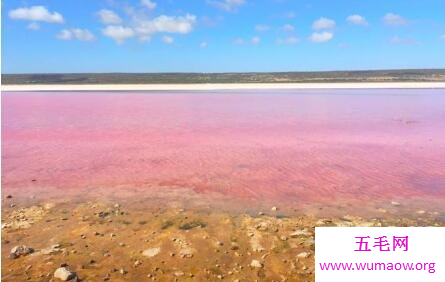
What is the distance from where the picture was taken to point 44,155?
11625 mm

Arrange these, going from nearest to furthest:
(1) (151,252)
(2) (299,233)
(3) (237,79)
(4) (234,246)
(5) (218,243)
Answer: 1. (1) (151,252)
2. (4) (234,246)
3. (5) (218,243)
4. (2) (299,233)
5. (3) (237,79)

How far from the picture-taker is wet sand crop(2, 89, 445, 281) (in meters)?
5.41

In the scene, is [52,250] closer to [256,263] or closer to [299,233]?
[256,263]

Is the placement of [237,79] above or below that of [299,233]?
below

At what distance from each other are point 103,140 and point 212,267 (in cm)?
963

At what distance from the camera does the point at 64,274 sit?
4.96 metres

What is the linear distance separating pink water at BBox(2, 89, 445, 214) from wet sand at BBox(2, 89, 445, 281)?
39 mm

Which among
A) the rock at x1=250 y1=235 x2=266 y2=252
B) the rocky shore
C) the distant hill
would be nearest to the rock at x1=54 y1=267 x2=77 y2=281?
the rocky shore

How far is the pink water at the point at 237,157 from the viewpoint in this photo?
28.0 ft

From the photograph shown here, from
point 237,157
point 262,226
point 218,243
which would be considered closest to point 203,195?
point 262,226

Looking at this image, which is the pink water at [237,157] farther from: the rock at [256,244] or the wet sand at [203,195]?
→ the rock at [256,244]

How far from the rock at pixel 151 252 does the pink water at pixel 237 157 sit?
2.49 m

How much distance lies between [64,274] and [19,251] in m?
0.98

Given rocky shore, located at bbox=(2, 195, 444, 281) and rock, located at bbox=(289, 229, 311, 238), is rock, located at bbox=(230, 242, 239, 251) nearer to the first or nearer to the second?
rocky shore, located at bbox=(2, 195, 444, 281)
